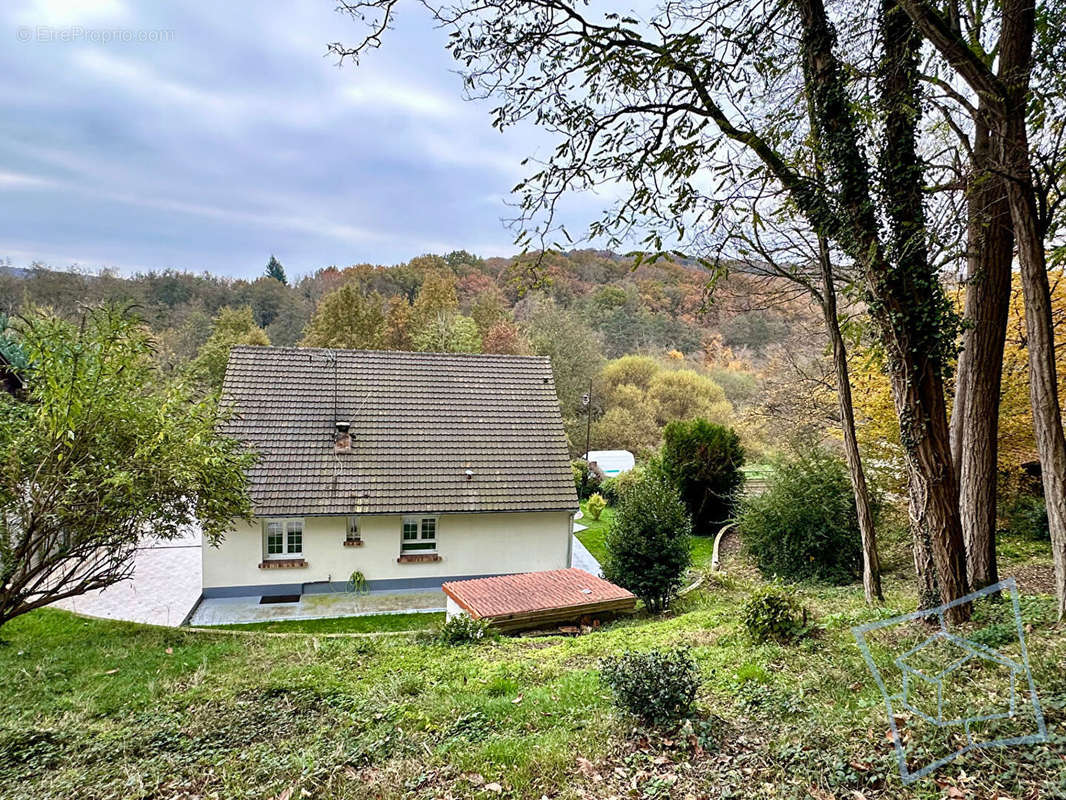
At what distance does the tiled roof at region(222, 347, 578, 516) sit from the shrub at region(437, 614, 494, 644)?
15.1ft

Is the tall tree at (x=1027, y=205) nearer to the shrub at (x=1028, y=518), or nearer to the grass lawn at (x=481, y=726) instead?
the grass lawn at (x=481, y=726)

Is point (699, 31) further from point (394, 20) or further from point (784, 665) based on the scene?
point (784, 665)

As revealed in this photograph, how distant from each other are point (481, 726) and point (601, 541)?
40.3 feet

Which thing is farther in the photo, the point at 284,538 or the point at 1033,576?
the point at 284,538

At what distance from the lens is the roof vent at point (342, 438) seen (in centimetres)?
1315

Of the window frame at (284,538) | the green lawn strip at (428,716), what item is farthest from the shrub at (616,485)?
the green lawn strip at (428,716)

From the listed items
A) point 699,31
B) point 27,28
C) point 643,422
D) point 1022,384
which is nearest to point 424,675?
point 699,31

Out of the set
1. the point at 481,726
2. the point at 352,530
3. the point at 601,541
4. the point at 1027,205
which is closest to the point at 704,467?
the point at 601,541

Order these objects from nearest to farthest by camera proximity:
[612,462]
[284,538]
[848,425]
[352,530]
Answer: [848,425], [284,538], [352,530], [612,462]

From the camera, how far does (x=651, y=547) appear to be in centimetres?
1029

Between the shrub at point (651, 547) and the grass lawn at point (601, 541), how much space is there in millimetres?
2514

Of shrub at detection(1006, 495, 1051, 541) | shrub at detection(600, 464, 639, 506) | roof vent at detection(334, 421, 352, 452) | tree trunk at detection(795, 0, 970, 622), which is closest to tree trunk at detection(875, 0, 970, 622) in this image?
tree trunk at detection(795, 0, 970, 622)

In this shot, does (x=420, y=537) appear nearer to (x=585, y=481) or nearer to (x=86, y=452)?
(x=86, y=452)

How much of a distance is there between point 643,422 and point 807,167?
980 inches
